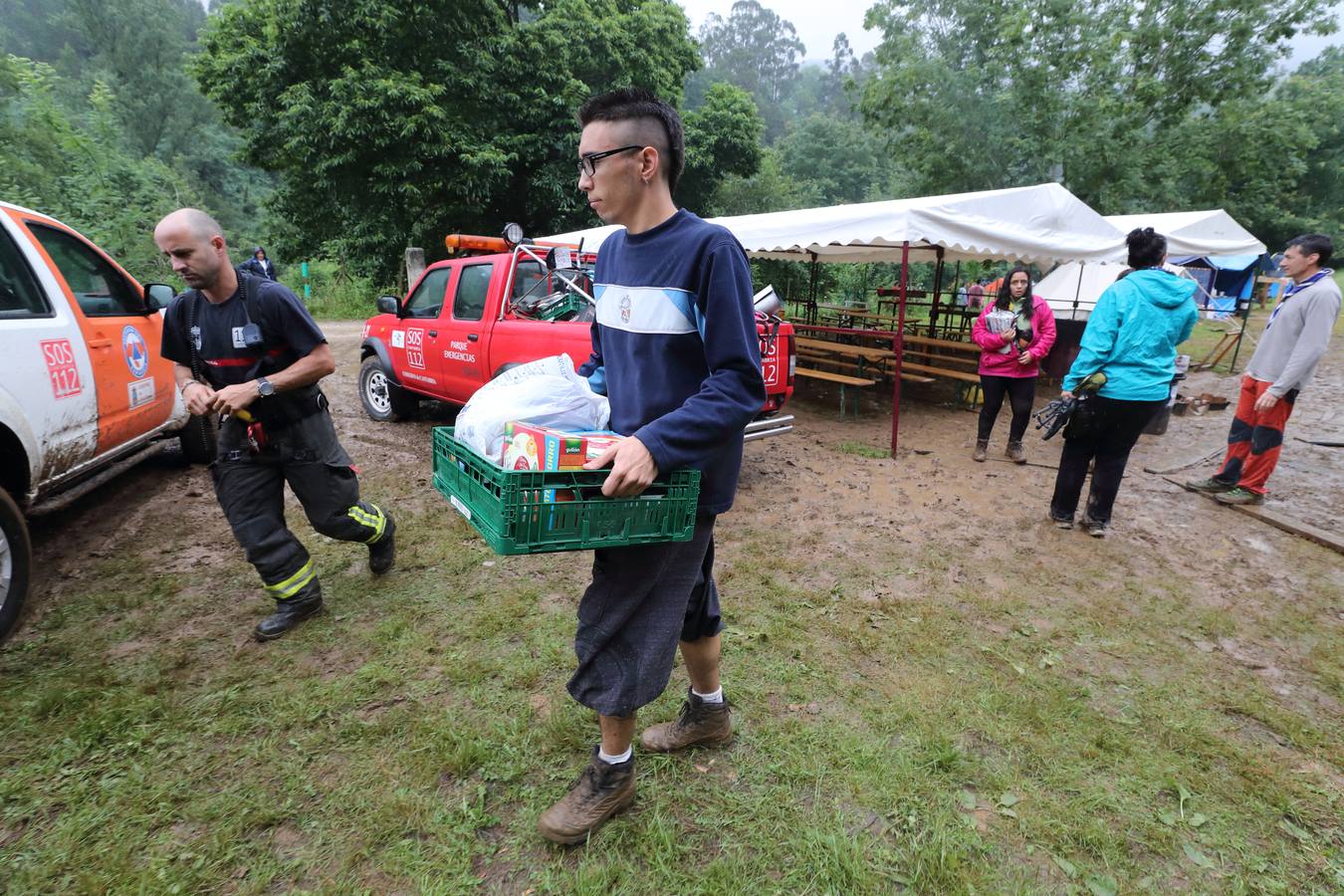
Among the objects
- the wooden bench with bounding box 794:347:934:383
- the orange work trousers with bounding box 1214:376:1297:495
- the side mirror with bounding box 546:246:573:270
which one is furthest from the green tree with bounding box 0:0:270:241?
the orange work trousers with bounding box 1214:376:1297:495

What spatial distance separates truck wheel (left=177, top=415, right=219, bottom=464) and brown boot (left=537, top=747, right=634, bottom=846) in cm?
463

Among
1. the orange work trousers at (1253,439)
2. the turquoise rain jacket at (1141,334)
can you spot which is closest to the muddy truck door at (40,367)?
the turquoise rain jacket at (1141,334)

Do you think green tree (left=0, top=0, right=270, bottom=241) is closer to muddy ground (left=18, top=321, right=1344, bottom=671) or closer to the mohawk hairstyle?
muddy ground (left=18, top=321, right=1344, bottom=671)

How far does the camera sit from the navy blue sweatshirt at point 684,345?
5.07ft

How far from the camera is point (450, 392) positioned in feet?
20.3

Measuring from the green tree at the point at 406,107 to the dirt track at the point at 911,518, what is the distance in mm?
8337

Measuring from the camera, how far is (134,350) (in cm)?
398

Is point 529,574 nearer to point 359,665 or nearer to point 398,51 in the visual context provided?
point 359,665

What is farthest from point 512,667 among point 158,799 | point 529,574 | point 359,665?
point 158,799

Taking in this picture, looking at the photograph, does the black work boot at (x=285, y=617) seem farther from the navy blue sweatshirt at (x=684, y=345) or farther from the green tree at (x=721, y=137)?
the green tree at (x=721, y=137)

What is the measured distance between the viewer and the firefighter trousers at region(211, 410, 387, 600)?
2.84 m

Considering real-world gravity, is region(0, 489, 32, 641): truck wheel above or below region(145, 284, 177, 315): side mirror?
below

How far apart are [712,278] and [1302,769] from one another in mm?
2827

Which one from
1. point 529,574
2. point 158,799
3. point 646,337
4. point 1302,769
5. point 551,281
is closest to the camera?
point 646,337
